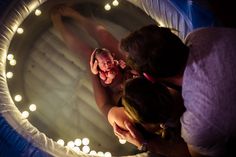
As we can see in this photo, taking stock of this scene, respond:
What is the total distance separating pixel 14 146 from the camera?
1.31 meters

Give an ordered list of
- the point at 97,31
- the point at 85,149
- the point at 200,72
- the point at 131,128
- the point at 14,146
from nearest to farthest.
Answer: the point at 200,72 < the point at 14,146 < the point at 131,128 < the point at 85,149 < the point at 97,31

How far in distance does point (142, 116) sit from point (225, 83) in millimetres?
271

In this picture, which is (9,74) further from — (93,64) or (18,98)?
(93,64)

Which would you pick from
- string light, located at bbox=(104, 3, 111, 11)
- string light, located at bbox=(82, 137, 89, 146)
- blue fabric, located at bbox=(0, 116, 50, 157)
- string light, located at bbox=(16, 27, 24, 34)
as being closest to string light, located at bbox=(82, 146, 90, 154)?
string light, located at bbox=(82, 137, 89, 146)

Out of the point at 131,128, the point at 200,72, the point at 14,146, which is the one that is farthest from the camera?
the point at 131,128

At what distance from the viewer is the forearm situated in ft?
4.43

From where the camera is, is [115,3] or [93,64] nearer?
[93,64]

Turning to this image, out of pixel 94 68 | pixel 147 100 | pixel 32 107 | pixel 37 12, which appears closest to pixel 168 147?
pixel 147 100

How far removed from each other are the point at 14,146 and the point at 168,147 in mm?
556

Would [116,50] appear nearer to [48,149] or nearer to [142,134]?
[142,134]

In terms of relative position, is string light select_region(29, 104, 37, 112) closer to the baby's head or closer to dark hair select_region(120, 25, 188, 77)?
the baby's head

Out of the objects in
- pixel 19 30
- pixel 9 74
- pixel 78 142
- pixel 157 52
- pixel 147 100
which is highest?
pixel 19 30

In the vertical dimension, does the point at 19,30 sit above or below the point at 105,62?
above

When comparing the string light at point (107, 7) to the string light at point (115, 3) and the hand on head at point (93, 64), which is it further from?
the hand on head at point (93, 64)
